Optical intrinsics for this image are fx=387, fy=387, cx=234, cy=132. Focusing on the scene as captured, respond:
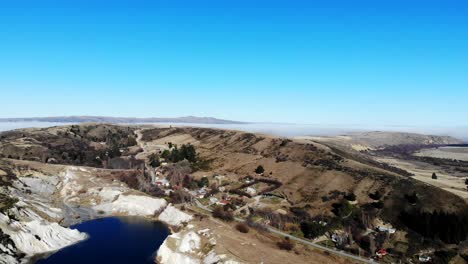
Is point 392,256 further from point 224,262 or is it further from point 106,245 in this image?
point 106,245

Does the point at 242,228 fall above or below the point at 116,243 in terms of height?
above

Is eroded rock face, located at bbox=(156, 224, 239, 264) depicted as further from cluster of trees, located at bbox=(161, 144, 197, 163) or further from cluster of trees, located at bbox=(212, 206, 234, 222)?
cluster of trees, located at bbox=(161, 144, 197, 163)

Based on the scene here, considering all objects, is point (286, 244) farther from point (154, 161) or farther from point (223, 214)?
point (154, 161)

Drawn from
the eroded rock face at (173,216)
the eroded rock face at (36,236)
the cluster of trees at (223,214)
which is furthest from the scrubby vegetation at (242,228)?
the eroded rock face at (36,236)

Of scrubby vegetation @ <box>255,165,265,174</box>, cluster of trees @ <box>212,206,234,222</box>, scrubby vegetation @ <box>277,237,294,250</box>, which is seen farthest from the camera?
scrubby vegetation @ <box>255,165,265,174</box>

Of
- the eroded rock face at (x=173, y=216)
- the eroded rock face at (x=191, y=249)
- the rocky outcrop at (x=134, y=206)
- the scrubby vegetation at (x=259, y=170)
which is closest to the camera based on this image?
the eroded rock face at (x=191, y=249)

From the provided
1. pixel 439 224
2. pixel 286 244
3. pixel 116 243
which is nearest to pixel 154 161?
pixel 116 243

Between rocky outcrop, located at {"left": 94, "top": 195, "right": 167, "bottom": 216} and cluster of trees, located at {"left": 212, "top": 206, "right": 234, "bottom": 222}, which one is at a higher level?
cluster of trees, located at {"left": 212, "top": 206, "right": 234, "bottom": 222}

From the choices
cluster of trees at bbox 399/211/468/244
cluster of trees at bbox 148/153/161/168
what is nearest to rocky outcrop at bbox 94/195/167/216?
cluster of trees at bbox 148/153/161/168

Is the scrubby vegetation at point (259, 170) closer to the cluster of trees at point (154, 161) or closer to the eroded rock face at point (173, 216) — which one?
the eroded rock face at point (173, 216)
